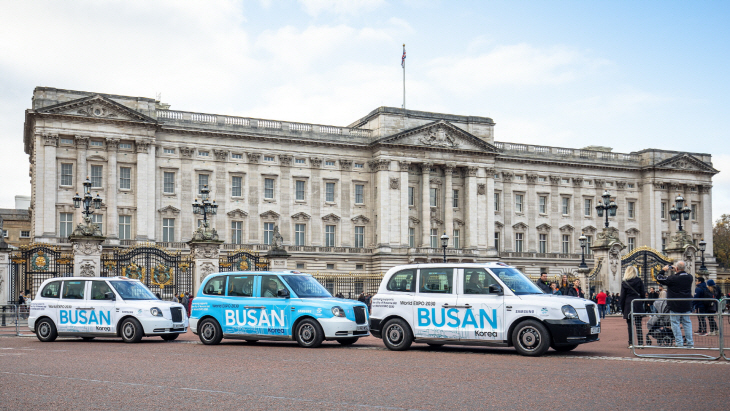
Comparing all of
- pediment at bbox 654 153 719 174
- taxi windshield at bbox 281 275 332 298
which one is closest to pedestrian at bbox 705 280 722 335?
taxi windshield at bbox 281 275 332 298

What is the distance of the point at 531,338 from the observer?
15320mm

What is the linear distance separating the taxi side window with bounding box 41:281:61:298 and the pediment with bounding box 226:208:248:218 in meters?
38.3

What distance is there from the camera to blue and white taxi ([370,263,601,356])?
15.2m

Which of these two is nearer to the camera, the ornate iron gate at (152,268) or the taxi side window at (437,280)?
the taxi side window at (437,280)

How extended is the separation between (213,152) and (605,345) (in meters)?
44.8

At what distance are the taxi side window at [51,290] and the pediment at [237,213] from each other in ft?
126

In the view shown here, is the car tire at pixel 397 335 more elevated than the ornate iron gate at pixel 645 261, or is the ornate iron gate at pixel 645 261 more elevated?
the ornate iron gate at pixel 645 261

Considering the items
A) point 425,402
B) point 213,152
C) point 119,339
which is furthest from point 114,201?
point 425,402

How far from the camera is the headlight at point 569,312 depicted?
15.2 metres

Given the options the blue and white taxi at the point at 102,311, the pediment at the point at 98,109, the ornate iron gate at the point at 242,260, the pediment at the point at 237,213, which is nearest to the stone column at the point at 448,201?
the pediment at the point at 237,213

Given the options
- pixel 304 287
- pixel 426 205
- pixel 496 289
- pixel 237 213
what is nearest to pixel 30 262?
pixel 304 287

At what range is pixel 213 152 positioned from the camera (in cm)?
5931

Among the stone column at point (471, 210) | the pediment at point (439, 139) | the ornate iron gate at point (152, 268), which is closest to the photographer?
the ornate iron gate at point (152, 268)

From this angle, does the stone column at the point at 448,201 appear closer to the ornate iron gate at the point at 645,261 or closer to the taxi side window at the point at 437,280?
the ornate iron gate at the point at 645,261
